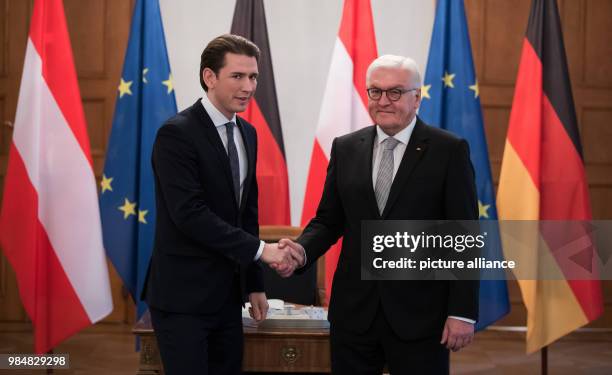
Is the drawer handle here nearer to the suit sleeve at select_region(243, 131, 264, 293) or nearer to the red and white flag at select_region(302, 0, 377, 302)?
the suit sleeve at select_region(243, 131, 264, 293)

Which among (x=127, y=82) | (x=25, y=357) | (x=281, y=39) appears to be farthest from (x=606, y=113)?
(x=25, y=357)

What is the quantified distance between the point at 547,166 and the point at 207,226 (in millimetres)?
2468

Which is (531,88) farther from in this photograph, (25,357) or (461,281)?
(25,357)

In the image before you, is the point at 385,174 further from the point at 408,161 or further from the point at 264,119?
the point at 264,119

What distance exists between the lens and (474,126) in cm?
396

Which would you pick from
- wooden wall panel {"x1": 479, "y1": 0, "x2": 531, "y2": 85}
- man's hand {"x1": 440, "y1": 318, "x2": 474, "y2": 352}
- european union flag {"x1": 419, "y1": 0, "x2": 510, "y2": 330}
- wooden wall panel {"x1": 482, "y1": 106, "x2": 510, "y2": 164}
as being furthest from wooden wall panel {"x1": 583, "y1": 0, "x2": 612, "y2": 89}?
man's hand {"x1": 440, "y1": 318, "x2": 474, "y2": 352}

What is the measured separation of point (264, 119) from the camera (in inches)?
160

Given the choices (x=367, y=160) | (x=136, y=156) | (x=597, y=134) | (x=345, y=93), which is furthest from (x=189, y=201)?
(x=597, y=134)

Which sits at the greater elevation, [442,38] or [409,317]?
[442,38]

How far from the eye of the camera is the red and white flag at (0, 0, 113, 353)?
3.58m

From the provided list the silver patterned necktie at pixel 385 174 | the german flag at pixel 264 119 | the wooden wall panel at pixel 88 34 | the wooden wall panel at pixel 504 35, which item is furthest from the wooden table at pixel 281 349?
the wooden wall panel at pixel 504 35

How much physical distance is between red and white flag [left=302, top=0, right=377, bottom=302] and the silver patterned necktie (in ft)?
6.04

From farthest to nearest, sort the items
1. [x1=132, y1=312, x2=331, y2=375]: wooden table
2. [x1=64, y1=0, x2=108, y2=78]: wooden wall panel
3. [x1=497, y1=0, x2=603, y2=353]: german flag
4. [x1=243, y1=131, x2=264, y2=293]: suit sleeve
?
[x1=64, y1=0, x2=108, y2=78]: wooden wall panel
[x1=497, y1=0, x2=603, y2=353]: german flag
[x1=132, y1=312, x2=331, y2=375]: wooden table
[x1=243, y1=131, x2=264, y2=293]: suit sleeve

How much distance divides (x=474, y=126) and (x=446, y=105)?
0.66 ft
